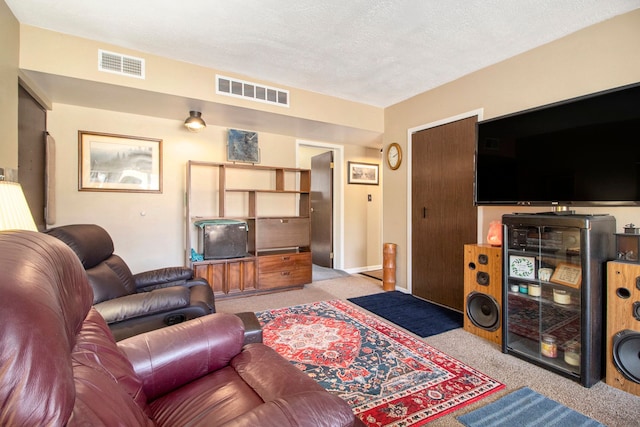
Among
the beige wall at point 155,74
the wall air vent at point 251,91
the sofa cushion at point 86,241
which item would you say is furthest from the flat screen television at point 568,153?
the sofa cushion at point 86,241

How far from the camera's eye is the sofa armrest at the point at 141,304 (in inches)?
63.9

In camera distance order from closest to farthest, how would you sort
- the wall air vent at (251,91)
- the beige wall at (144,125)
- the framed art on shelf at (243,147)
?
the beige wall at (144,125), the wall air vent at (251,91), the framed art on shelf at (243,147)

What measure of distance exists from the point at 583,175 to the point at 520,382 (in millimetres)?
1458

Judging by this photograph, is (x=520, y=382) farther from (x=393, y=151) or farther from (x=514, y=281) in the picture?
(x=393, y=151)

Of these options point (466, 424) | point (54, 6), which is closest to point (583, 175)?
point (466, 424)

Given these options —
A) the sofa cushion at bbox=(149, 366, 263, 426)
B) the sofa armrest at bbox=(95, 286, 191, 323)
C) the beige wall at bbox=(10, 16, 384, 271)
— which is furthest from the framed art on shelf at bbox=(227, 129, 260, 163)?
the sofa cushion at bbox=(149, 366, 263, 426)

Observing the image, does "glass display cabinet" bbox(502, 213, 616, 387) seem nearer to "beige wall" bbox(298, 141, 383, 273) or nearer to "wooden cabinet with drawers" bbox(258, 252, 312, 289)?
"wooden cabinet with drawers" bbox(258, 252, 312, 289)

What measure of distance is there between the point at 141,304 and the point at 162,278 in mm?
953

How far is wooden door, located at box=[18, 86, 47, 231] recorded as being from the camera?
8.04 feet

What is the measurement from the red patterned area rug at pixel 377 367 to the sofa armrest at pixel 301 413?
0.85 meters

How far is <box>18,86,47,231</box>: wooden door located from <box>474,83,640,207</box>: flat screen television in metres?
3.93

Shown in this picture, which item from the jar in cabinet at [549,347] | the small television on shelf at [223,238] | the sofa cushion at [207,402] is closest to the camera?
the sofa cushion at [207,402]

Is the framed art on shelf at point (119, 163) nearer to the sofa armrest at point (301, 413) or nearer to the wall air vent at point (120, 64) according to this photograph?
the wall air vent at point (120, 64)

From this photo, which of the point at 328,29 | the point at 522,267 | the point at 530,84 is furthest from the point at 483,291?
the point at 328,29
